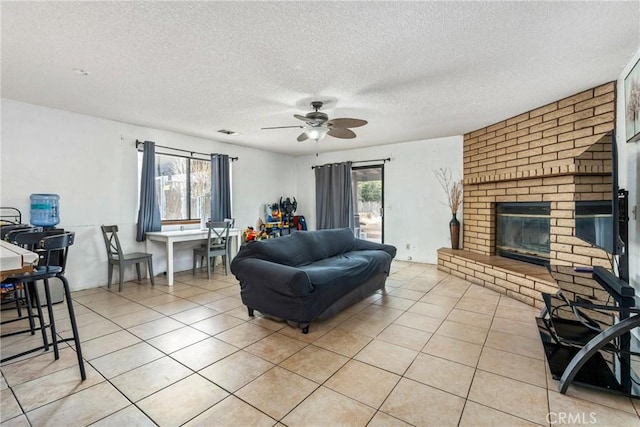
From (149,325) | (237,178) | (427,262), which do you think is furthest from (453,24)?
(237,178)

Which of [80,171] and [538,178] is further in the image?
[80,171]

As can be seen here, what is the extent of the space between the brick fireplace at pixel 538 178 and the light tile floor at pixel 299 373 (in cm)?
70

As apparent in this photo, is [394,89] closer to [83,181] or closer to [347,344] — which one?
[347,344]

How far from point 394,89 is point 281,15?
5.18 feet

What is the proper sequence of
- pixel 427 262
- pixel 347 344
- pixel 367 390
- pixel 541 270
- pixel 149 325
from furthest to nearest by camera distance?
pixel 427 262, pixel 541 270, pixel 149 325, pixel 347 344, pixel 367 390

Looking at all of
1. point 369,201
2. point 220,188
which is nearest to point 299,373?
point 220,188

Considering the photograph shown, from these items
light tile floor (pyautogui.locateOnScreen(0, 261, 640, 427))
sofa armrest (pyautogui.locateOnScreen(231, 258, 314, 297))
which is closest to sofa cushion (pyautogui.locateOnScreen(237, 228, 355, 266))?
sofa armrest (pyautogui.locateOnScreen(231, 258, 314, 297))

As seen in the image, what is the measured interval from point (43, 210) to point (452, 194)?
19.1 feet

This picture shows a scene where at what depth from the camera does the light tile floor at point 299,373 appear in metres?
1.61

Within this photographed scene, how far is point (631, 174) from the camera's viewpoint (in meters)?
2.52

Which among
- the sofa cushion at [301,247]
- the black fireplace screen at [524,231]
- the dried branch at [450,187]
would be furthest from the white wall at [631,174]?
the sofa cushion at [301,247]

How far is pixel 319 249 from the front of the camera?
366 cm

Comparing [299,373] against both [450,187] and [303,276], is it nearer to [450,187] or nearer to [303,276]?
[303,276]

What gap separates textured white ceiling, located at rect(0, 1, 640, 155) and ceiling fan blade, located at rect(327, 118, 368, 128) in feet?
0.97
